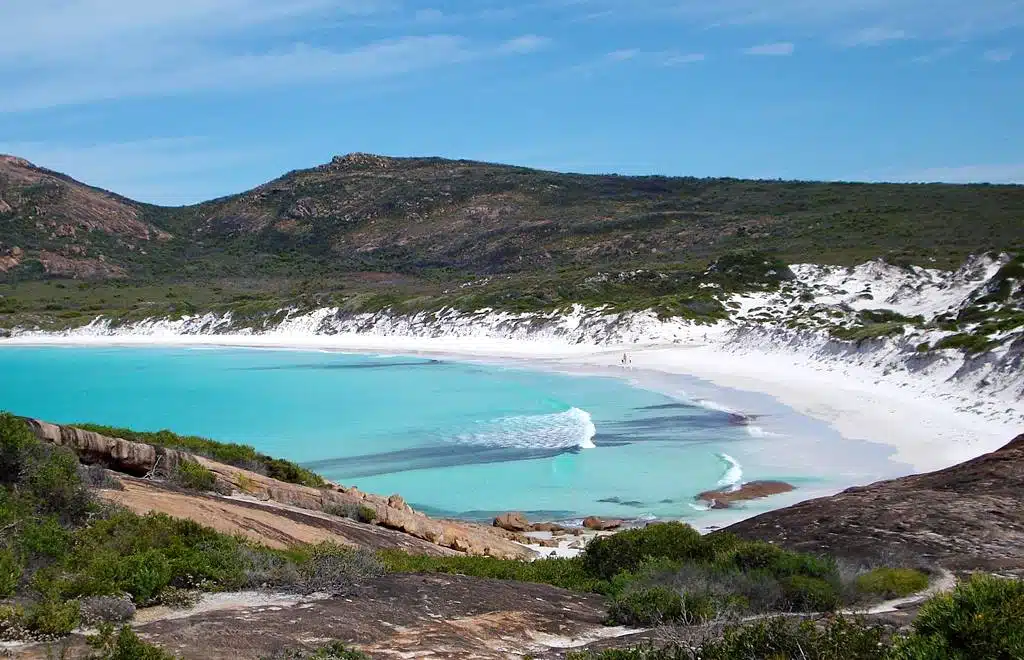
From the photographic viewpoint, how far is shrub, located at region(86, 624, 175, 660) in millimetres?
4879

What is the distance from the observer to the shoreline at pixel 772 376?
20.3m

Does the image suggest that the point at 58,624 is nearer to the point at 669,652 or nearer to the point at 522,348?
the point at 669,652

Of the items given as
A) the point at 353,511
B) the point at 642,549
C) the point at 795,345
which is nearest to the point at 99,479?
the point at 353,511

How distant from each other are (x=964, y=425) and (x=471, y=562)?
16.6 m

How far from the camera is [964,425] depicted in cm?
2142

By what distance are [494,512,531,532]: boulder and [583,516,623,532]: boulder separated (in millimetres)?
1060

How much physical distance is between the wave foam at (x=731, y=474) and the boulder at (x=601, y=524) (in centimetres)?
319

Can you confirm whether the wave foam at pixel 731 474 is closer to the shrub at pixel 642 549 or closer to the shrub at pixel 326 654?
the shrub at pixel 642 549

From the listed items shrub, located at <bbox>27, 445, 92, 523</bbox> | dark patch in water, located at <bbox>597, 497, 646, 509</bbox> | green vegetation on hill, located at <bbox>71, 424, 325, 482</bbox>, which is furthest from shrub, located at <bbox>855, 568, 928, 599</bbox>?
green vegetation on hill, located at <bbox>71, 424, 325, 482</bbox>

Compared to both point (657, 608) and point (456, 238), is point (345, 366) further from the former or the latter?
point (456, 238)

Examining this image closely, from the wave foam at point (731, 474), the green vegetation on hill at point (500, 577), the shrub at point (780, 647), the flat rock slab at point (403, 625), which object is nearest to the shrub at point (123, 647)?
the green vegetation on hill at point (500, 577)

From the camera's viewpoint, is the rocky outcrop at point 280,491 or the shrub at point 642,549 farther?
the rocky outcrop at point 280,491

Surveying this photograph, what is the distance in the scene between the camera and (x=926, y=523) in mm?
9828

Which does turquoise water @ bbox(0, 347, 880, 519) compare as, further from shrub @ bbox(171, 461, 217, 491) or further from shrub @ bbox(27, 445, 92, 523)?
shrub @ bbox(27, 445, 92, 523)
